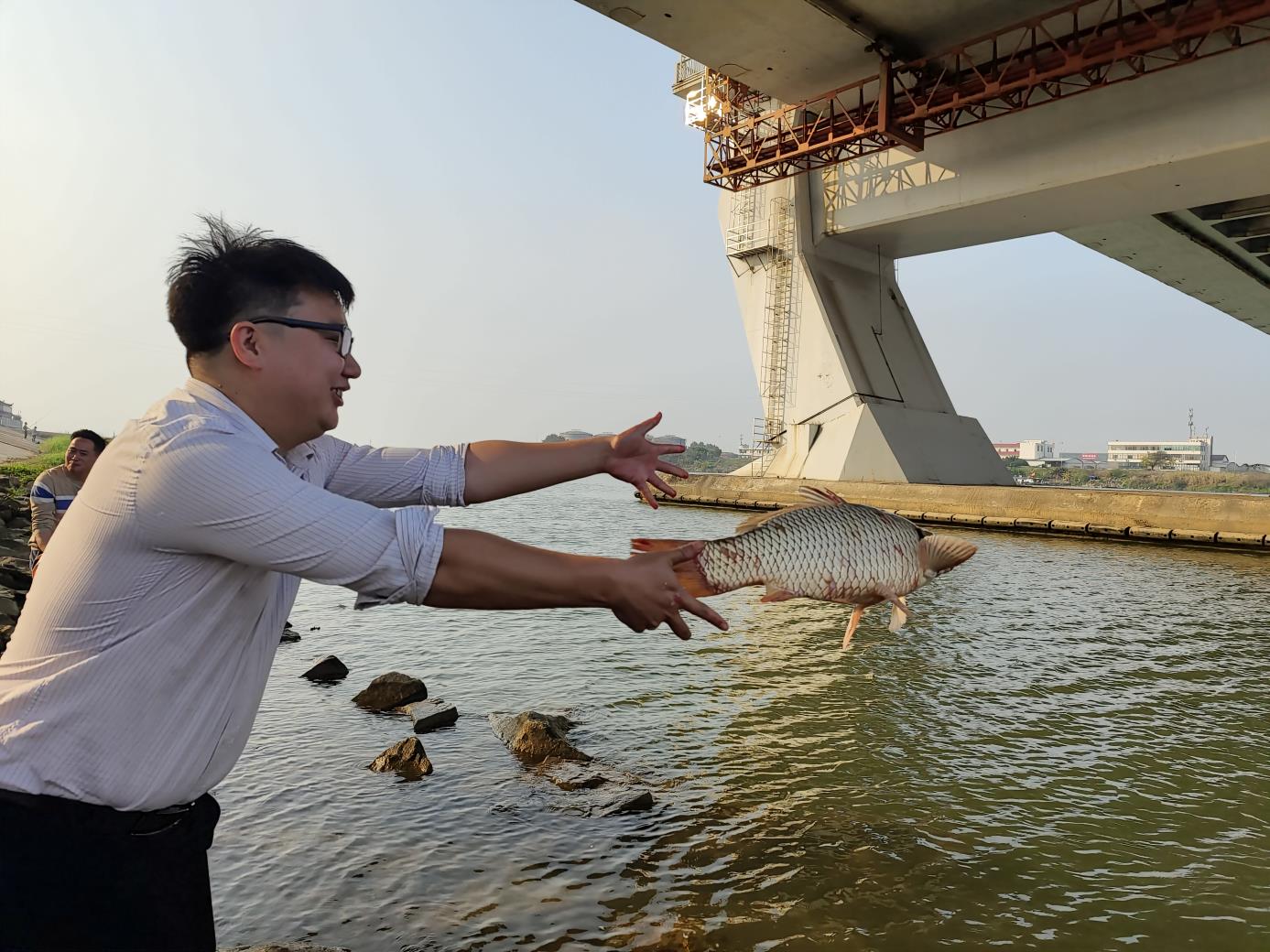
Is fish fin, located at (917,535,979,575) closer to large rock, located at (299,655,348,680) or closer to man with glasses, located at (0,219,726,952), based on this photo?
man with glasses, located at (0,219,726,952)

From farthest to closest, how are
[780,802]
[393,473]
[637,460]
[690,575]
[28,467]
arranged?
[28,467]
[780,802]
[637,460]
[393,473]
[690,575]

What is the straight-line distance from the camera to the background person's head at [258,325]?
81.0 inches

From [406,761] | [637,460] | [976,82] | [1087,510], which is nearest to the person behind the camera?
[637,460]

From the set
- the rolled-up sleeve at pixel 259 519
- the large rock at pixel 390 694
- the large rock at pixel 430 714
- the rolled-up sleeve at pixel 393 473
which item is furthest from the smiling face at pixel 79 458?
the rolled-up sleeve at pixel 259 519

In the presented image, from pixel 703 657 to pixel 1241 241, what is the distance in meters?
31.9

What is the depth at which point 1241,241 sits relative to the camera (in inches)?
1221

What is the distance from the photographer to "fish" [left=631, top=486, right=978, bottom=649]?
2.49 metres

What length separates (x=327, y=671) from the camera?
8711mm

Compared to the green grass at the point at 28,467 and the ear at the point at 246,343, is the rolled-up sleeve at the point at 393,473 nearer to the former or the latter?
the ear at the point at 246,343

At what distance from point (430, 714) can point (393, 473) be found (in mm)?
4878

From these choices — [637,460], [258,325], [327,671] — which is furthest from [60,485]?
[258,325]

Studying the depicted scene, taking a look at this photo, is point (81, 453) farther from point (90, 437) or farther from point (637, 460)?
point (637, 460)

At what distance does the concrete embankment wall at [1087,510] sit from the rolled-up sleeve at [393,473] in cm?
1738

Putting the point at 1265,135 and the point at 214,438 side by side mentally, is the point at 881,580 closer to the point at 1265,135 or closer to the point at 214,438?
the point at 214,438
